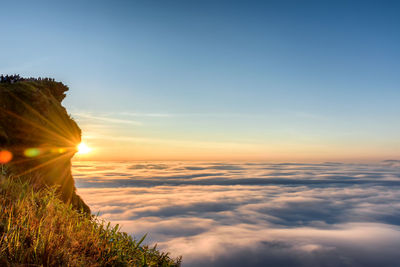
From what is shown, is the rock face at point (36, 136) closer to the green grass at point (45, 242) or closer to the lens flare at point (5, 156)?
the lens flare at point (5, 156)

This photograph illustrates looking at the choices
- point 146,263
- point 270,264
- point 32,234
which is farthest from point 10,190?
point 270,264

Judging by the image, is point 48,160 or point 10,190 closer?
point 10,190

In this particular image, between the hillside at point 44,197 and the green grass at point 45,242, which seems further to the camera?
the hillside at point 44,197

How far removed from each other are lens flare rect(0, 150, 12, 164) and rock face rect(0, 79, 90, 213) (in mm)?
112

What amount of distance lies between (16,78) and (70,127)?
3465 millimetres

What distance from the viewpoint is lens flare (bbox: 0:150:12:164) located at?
985 cm

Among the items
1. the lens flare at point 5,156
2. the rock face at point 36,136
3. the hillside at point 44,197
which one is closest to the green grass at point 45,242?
the hillside at point 44,197

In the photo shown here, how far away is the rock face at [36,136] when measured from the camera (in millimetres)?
10695

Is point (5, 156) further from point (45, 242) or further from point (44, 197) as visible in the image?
point (45, 242)

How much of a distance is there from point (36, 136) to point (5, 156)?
173 cm

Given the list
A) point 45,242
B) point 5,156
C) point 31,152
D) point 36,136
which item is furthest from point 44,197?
point 36,136

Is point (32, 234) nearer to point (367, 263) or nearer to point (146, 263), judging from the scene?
point (146, 263)

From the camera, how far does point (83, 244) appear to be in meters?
6.02

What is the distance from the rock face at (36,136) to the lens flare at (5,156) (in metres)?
0.11
